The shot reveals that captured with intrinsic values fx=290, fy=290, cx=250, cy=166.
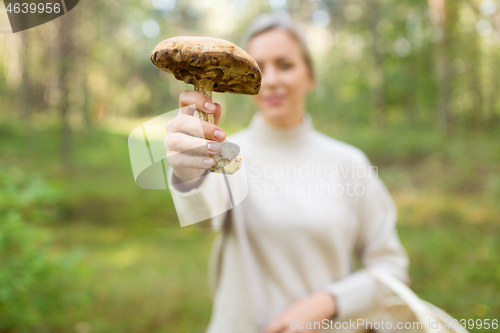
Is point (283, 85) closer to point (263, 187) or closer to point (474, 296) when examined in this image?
point (263, 187)

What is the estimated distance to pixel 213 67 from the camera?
2.21ft

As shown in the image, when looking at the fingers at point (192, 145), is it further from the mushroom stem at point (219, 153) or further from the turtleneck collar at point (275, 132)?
the turtleneck collar at point (275, 132)

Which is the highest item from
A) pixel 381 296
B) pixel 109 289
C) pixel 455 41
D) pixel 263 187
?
pixel 455 41

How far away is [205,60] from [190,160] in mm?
237

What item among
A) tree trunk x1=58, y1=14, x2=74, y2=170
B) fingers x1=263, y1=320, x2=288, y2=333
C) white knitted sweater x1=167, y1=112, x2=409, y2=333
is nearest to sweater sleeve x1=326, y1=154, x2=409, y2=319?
white knitted sweater x1=167, y1=112, x2=409, y2=333

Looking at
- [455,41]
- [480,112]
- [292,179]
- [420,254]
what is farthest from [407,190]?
[292,179]

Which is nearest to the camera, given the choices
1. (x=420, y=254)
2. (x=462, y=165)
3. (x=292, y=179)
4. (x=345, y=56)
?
(x=292, y=179)

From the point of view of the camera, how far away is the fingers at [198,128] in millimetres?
670

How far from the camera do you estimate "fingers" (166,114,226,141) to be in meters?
0.67

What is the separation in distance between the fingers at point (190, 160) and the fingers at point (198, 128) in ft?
0.18

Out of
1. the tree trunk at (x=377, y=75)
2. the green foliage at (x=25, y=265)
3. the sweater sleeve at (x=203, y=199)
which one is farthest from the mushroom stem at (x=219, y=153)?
the tree trunk at (x=377, y=75)

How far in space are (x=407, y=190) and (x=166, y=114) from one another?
674 centimetres

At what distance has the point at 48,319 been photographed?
2.87m

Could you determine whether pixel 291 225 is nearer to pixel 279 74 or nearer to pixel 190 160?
pixel 279 74
